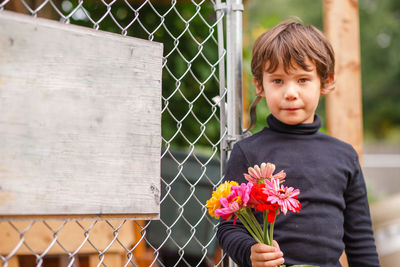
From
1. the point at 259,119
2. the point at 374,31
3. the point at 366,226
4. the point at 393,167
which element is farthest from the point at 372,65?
the point at 366,226

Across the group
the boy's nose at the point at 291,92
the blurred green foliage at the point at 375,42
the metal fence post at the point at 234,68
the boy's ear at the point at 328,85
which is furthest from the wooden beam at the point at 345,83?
the blurred green foliage at the point at 375,42

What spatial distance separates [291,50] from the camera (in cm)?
159

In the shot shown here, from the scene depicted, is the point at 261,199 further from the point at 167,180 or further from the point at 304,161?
the point at 167,180

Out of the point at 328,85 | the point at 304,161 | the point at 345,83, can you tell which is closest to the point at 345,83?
the point at 345,83

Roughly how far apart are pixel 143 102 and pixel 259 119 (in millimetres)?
2713

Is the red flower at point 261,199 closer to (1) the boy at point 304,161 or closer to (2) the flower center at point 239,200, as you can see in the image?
(2) the flower center at point 239,200

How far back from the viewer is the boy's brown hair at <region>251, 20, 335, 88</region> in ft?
5.24

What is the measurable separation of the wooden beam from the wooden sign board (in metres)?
1.44

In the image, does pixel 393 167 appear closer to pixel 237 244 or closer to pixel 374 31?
pixel 374 31

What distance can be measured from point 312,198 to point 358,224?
0.27 meters

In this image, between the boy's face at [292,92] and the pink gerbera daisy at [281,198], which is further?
the boy's face at [292,92]

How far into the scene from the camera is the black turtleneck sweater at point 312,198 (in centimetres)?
156

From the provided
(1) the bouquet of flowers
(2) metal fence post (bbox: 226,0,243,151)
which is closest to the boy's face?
(2) metal fence post (bbox: 226,0,243,151)

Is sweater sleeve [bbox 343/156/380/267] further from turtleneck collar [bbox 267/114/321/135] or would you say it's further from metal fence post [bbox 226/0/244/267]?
metal fence post [bbox 226/0/244/267]
